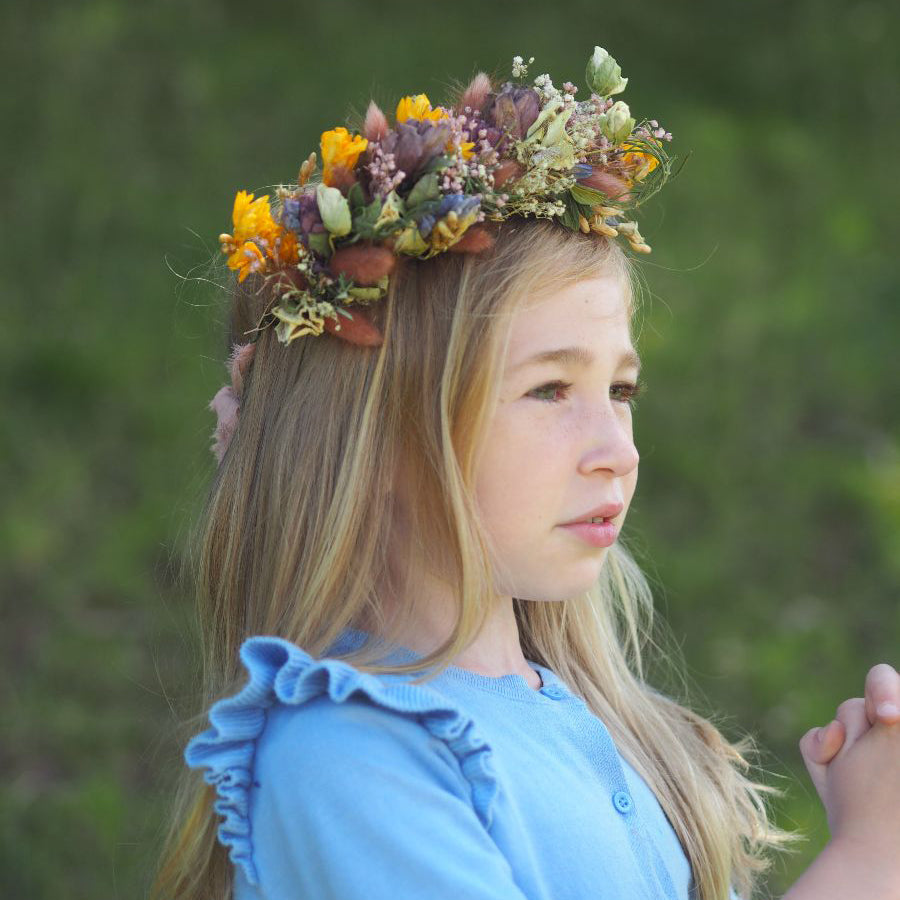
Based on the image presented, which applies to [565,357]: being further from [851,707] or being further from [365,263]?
[851,707]

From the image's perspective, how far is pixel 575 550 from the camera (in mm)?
1900

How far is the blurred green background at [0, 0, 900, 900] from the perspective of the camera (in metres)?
3.75

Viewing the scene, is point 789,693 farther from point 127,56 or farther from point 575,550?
point 127,56

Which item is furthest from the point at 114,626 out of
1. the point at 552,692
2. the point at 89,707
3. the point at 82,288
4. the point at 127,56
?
the point at 127,56

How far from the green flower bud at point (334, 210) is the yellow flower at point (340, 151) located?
4cm

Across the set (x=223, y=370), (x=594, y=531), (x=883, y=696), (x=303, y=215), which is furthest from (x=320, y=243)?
(x=223, y=370)

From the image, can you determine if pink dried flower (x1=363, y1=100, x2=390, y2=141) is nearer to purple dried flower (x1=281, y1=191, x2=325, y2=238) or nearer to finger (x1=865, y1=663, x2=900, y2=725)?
purple dried flower (x1=281, y1=191, x2=325, y2=238)

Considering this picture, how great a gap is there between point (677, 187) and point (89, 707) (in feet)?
10.3

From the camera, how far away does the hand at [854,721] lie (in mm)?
1896

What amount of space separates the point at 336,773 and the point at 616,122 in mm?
1054

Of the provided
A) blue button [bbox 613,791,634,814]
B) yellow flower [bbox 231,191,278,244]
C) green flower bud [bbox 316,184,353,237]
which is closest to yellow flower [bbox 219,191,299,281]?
yellow flower [bbox 231,191,278,244]

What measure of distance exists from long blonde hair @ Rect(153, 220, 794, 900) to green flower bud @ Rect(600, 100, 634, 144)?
16 centimetres

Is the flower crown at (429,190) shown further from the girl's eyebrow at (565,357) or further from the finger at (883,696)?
the finger at (883,696)

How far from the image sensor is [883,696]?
1.90m
